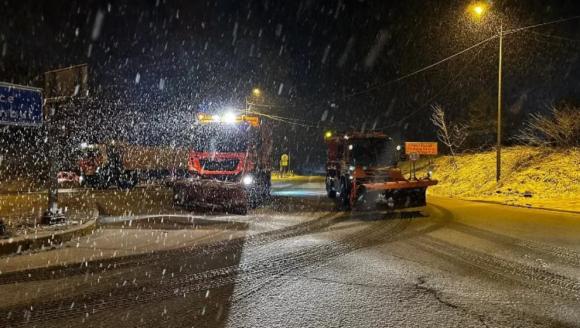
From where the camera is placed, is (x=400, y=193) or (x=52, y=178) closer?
(x=52, y=178)

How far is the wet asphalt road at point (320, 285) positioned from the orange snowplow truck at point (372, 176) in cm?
473

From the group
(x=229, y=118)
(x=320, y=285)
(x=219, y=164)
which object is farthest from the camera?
(x=229, y=118)

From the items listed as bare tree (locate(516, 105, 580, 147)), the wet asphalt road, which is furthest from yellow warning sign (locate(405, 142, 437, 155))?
the wet asphalt road

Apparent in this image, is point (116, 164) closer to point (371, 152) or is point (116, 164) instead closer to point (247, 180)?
point (247, 180)

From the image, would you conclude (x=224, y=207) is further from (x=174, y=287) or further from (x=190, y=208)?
(x=174, y=287)

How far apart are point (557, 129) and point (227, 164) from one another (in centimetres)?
1847

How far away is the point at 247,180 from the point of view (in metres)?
13.8

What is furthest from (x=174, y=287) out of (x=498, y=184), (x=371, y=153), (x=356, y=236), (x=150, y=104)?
(x=150, y=104)

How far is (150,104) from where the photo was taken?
50.6 m

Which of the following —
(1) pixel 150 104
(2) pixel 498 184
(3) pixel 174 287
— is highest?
(1) pixel 150 104

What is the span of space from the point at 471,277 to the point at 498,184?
673 inches

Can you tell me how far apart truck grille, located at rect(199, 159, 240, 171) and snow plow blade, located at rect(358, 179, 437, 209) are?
408cm

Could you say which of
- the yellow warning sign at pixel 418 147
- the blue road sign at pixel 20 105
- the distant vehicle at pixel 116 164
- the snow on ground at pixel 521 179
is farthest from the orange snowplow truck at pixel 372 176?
the distant vehicle at pixel 116 164

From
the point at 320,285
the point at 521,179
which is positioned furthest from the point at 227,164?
the point at 521,179
